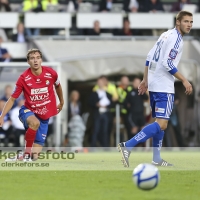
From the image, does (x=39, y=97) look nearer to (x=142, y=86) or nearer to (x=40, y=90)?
(x=40, y=90)

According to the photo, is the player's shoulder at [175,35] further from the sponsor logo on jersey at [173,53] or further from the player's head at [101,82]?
the player's head at [101,82]

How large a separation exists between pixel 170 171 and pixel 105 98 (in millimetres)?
9197

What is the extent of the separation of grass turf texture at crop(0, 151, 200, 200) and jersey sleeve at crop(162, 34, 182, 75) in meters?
1.42

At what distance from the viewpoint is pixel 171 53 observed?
10836 millimetres

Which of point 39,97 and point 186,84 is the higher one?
point 186,84

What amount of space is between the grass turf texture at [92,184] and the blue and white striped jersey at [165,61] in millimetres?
1208

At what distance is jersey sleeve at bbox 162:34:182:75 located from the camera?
35.4 ft

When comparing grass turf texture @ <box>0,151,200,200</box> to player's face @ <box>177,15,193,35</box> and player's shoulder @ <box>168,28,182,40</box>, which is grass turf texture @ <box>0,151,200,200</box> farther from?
player's face @ <box>177,15,193,35</box>

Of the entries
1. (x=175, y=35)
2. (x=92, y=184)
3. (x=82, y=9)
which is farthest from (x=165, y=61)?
(x=82, y=9)

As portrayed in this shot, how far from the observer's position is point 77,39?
71.3ft

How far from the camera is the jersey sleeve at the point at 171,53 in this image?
10805 mm

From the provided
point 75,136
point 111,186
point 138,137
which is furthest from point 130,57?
point 111,186

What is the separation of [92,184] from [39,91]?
3.58 metres

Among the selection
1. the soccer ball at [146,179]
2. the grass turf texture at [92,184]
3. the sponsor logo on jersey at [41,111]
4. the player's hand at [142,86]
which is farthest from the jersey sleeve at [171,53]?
the soccer ball at [146,179]
